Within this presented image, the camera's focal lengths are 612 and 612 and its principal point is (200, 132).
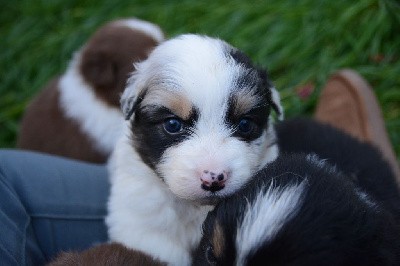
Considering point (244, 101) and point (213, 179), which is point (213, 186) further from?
point (244, 101)

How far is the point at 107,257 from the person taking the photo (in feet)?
9.71

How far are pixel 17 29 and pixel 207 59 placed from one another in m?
5.37

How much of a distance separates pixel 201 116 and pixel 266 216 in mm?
774

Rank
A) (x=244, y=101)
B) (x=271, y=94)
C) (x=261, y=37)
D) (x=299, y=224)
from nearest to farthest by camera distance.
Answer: (x=299, y=224) → (x=244, y=101) → (x=271, y=94) → (x=261, y=37)

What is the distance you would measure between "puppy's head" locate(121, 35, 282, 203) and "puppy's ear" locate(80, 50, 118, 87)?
181 cm

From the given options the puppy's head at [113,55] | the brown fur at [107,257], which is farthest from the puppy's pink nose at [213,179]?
the puppy's head at [113,55]

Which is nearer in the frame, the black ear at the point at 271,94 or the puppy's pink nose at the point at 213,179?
the puppy's pink nose at the point at 213,179

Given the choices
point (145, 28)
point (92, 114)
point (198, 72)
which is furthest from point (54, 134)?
point (198, 72)

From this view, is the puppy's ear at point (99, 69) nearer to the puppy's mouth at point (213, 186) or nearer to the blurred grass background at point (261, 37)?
the blurred grass background at point (261, 37)

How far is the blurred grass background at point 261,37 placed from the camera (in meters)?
6.10

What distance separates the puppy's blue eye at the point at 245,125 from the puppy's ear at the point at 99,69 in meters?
2.25

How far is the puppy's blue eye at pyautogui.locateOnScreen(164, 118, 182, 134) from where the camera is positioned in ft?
10.4

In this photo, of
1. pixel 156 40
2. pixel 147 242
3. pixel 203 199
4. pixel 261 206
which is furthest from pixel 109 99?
pixel 261 206

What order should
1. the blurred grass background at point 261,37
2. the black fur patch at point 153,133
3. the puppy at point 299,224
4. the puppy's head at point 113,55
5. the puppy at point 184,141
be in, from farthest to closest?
the blurred grass background at point 261,37, the puppy's head at point 113,55, the black fur patch at point 153,133, the puppy at point 184,141, the puppy at point 299,224
